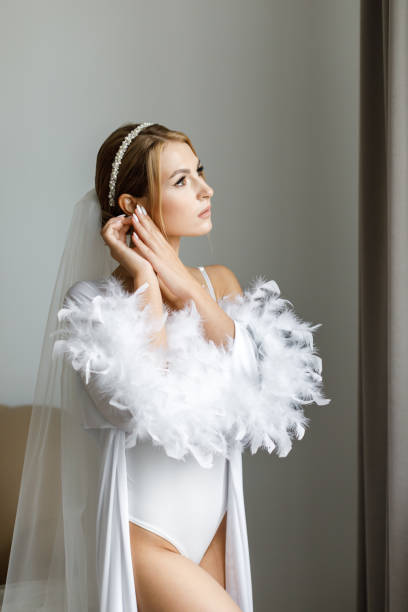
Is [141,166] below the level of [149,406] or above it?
above

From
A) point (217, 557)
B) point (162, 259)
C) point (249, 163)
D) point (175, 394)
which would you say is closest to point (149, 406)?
point (175, 394)

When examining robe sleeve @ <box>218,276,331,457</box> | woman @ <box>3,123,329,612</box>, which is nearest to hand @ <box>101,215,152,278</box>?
woman @ <box>3,123,329,612</box>

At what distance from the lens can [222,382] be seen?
4.21 ft

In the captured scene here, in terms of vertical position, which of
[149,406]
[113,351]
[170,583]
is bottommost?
[170,583]

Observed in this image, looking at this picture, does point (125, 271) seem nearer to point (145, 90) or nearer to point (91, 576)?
point (91, 576)

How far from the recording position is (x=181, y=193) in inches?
56.7

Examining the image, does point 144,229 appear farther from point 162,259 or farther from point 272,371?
point 272,371

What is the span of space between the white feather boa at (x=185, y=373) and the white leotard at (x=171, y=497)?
61 millimetres

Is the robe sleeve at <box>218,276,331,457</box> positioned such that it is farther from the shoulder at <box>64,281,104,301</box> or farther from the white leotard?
the shoulder at <box>64,281,104,301</box>

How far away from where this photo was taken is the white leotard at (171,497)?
1.32 metres

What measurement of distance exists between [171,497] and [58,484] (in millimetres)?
350

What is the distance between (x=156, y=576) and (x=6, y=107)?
5.45 ft

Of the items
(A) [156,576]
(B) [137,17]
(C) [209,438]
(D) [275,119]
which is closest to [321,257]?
(D) [275,119]

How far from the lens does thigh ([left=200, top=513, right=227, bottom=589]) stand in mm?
1386
